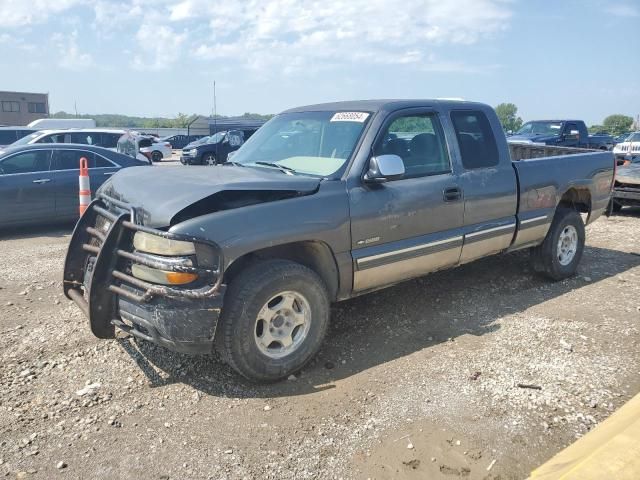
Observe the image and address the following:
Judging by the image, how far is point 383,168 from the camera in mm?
3924

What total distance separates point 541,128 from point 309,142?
16.1 metres

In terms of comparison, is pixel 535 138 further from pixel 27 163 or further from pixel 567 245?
pixel 27 163

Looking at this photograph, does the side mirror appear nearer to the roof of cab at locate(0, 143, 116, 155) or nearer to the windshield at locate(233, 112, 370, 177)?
the windshield at locate(233, 112, 370, 177)

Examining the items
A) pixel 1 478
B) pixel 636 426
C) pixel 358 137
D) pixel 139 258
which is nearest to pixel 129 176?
pixel 139 258

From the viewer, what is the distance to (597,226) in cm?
925

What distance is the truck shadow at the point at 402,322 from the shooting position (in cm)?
380

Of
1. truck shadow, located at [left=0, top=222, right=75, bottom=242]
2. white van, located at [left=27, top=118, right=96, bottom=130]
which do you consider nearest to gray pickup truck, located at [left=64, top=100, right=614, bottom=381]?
truck shadow, located at [left=0, top=222, right=75, bottom=242]

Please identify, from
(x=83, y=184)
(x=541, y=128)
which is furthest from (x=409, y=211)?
(x=541, y=128)

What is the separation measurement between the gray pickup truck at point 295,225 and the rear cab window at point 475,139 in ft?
0.05

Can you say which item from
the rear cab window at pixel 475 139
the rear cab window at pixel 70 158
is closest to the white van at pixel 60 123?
the rear cab window at pixel 70 158

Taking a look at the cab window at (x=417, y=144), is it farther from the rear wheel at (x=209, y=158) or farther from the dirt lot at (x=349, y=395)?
the rear wheel at (x=209, y=158)

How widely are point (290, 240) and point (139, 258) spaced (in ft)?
3.20

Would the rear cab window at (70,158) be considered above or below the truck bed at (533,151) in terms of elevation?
Result: below

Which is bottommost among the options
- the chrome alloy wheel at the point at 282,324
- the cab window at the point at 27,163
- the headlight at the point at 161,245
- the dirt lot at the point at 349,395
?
the dirt lot at the point at 349,395
